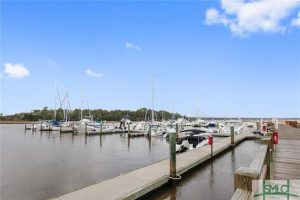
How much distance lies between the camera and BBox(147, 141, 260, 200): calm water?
11734mm

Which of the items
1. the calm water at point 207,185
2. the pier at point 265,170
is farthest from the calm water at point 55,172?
the pier at point 265,170

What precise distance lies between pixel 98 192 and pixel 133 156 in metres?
16.9

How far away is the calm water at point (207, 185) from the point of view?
1173 centimetres

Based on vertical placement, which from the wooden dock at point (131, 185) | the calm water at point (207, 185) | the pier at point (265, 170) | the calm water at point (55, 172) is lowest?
the calm water at point (55, 172)

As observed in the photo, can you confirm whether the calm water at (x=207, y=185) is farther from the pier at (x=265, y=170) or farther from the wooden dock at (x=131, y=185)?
the pier at (x=265, y=170)

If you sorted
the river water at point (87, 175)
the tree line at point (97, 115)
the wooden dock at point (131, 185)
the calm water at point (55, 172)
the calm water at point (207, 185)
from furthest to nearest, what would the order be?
→ the tree line at point (97, 115) < the calm water at point (55, 172) < the river water at point (87, 175) < the calm water at point (207, 185) < the wooden dock at point (131, 185)

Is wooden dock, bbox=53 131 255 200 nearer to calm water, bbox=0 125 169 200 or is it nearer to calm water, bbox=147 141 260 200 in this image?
calm water, bbox=147 141 260 200

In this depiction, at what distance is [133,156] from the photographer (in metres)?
26.5

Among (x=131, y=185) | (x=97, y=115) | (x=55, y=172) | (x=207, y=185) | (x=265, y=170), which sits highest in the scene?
(x=97, y=115)

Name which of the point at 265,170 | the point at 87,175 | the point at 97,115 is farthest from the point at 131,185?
the point at 97,115

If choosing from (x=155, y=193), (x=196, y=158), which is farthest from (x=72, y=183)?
(x=196, y=158)

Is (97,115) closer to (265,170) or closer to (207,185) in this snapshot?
(207,185)

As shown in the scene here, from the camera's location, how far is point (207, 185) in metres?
13.6

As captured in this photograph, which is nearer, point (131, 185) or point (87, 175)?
point (131, 185)
